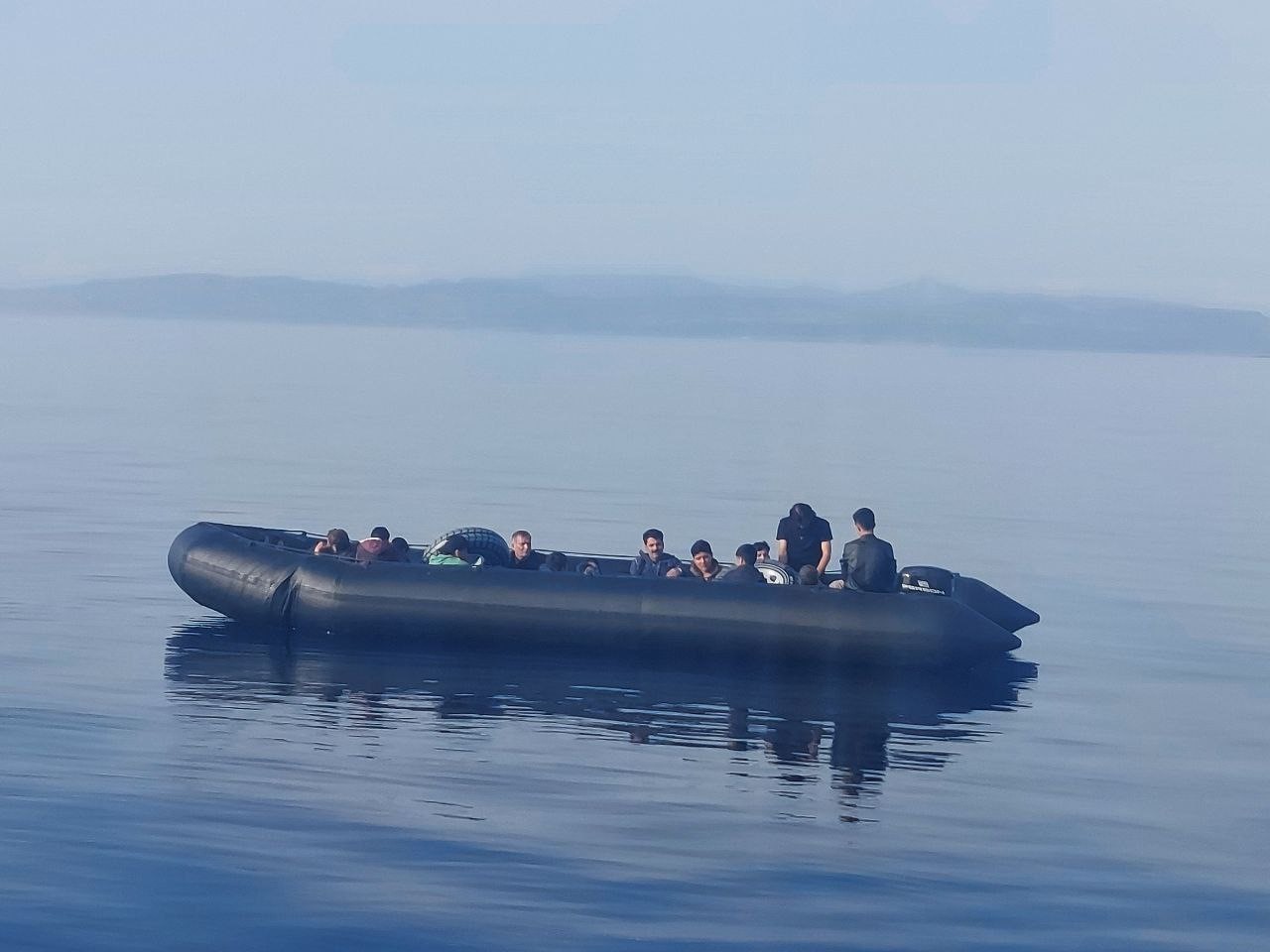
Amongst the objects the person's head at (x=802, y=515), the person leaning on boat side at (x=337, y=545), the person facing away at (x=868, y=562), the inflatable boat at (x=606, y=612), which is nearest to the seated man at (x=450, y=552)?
the inflatable boat at (x=606, y=612)

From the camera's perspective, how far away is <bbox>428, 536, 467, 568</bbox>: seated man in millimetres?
17844

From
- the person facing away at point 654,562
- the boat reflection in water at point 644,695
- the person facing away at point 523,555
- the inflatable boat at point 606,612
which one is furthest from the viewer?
the person facing away at point 523,555

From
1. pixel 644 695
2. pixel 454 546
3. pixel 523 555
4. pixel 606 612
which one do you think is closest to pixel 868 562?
pixel 606 612

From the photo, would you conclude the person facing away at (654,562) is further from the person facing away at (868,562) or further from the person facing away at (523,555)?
the person facing away at (868,562)

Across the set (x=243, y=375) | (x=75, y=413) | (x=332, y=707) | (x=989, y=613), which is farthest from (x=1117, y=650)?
(x=243, y=375)

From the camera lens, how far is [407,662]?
55.7 ft

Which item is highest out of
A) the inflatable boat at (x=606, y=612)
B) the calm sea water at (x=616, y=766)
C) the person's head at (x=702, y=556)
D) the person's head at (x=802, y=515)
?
the person's head at (x=802, y=515)

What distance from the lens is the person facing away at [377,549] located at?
17938mm

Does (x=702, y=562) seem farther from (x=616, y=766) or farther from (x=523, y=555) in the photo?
(x=616, y=766)

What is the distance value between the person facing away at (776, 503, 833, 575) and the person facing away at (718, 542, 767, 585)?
66cm

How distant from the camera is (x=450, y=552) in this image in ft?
58.9

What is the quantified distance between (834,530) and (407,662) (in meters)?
14.8

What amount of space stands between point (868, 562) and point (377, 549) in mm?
5098

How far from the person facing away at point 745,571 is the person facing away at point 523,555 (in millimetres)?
2087
